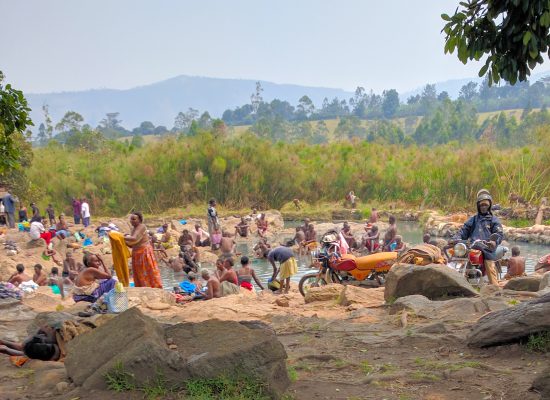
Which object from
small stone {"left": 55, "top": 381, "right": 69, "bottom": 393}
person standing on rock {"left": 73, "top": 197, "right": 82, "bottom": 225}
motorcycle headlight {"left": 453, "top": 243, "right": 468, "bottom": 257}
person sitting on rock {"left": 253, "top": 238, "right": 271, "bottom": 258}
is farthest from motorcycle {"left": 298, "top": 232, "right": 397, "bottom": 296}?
person standing on rock {"left": 73, "top": 197, "right": 82, "bottom": 225}

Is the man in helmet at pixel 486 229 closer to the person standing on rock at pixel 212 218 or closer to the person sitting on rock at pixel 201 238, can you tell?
the person standing on rock at pixel 212 218

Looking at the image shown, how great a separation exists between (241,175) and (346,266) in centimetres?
2012

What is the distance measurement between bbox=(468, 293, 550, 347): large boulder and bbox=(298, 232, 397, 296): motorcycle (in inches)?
167

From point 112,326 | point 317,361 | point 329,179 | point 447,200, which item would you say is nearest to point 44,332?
point 112,326

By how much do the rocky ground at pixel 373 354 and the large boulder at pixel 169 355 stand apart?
0.15 m

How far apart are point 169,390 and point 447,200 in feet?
78.2

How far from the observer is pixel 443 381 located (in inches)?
178

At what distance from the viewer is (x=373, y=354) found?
541 cm

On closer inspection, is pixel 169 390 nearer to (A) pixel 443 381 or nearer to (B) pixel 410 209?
(A) pixel 443 381

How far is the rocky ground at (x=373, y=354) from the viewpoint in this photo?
173 inches

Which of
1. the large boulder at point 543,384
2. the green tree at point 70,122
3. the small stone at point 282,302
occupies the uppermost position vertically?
the green tree at point 70,122

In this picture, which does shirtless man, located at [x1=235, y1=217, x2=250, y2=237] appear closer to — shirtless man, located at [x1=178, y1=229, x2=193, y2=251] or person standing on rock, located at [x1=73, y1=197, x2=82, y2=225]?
shirtless man, located at [x1=178, y1=229, x2=193, y2=251]

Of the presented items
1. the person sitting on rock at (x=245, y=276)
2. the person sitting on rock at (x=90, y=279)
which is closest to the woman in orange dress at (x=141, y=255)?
the person sitting on rock at (x=90, y=279)

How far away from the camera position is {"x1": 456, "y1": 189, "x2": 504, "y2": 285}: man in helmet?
7629mm
